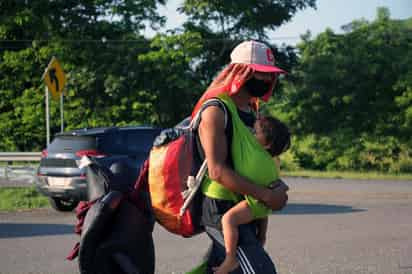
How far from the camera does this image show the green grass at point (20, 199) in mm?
13883

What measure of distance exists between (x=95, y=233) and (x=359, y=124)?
94.1 ft

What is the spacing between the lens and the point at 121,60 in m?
29.0

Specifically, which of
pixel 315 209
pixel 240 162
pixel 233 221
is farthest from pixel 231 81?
pixel 315 209

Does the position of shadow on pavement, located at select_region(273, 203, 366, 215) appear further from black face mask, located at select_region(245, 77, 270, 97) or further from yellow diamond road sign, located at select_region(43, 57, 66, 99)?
black face mask, located at select_region(245, 77, 270, 97)

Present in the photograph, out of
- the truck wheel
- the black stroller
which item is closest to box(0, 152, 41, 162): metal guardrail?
the truck wheel

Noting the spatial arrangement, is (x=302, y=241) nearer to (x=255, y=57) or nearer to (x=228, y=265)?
(x=228, y=265)

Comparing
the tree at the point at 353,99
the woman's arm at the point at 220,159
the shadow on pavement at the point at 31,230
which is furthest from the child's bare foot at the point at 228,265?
the tree at the point at 353,99

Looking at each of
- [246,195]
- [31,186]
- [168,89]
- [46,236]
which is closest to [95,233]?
[246,195]

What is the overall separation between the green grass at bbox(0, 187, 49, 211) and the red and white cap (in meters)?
11.0

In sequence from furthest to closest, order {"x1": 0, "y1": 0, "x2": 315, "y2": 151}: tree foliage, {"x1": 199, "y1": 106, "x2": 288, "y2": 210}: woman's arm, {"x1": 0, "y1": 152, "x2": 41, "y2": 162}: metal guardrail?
{"x1": 0, "y1": 0, "x2": 315, "y2": 151}: tree foliage → {"x1": 0, "y1": 152, "x2": 41, "y2": 162}: metal guardrail → {"x1": 199, "y1": 106, "x2": 288, "y2": 210}: woman's arm

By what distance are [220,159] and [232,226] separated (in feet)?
Answer: 1.04

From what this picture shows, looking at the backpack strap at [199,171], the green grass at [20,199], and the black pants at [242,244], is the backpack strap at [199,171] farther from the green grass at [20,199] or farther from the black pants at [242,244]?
the green grass at [20,199]

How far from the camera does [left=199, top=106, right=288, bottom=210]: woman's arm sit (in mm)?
3127

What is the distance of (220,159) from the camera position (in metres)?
3.14
